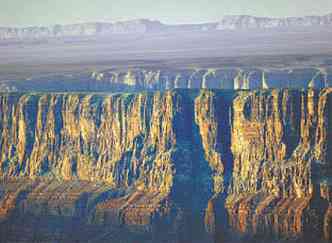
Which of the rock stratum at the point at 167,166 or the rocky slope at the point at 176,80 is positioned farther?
the rocky slope at the point at 176,80

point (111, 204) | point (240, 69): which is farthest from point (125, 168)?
point (240, 69)

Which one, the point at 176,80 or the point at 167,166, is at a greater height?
the point at 176,80

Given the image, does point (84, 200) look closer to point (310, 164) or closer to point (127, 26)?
point (310, 164)

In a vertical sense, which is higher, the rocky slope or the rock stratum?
the rocky slope

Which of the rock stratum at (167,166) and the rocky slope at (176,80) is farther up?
the rocky slope at (176,80)
